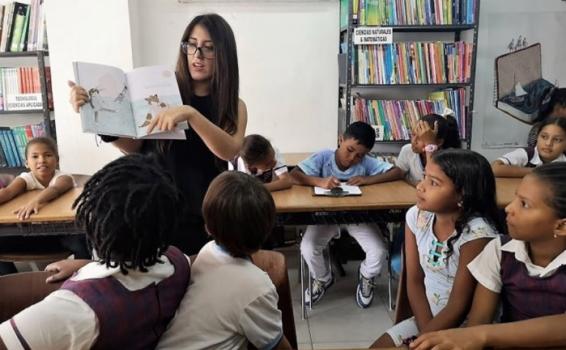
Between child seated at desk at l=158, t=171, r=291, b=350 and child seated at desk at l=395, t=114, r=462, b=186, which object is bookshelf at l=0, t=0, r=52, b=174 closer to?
child seated at desk at l=395, t=114, r=462, b=186

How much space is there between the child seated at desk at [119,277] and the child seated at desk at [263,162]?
1.60m

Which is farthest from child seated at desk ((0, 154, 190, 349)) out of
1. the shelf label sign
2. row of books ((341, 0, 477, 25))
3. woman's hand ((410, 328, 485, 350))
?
row of books ((341, 0, 477, 25))

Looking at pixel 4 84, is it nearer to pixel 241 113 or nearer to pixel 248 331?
pixel 241 113

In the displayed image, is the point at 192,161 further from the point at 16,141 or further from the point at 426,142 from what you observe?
the point at 16,141

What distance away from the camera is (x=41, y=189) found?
2539 millimetres

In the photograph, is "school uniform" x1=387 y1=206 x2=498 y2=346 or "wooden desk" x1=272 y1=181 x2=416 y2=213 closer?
"school uniform" x1=387 y1=206 x2=498 y2=346

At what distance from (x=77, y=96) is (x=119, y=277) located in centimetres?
67

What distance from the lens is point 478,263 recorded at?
1.26 metres

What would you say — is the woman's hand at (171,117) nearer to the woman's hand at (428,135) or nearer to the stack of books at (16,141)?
the woman's hand at (428,135)

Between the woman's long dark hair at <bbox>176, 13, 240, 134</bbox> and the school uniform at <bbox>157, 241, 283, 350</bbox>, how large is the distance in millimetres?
553

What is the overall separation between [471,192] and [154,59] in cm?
290

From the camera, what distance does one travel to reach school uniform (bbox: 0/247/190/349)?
709 millimetres

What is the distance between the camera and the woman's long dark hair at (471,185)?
1455 millimetres

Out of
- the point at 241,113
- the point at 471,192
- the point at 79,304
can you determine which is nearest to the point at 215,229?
the point at 79,304
